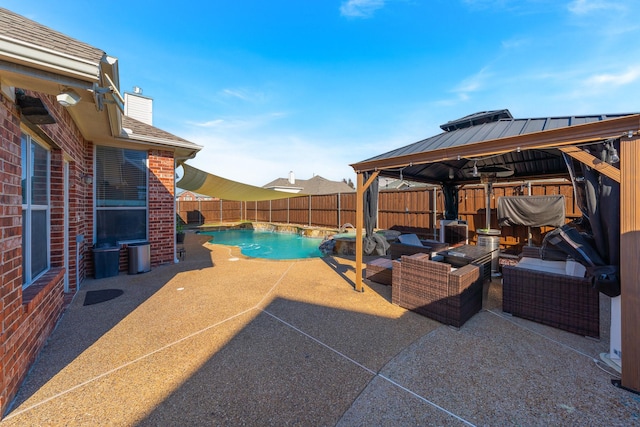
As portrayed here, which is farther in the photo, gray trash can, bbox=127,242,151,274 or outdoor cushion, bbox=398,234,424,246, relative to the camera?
outdoor cushion, bbox=398,234,424,246

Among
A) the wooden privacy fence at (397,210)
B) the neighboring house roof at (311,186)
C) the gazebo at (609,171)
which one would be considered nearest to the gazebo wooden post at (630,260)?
the gazebo at (609,171)

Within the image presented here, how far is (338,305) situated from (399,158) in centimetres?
258

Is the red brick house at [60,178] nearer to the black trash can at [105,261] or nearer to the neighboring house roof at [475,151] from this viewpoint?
the black trash can at [105,261]

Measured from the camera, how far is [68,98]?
7.08 feet

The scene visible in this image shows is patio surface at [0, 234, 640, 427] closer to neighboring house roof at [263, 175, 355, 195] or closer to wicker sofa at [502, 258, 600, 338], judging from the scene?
wicker sofa at [502, 258, 600, 338]

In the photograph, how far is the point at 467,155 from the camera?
3545mm

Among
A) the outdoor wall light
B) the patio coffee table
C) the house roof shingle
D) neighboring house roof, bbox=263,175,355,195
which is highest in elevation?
neighboring house roof, bbox=263,175,355,195

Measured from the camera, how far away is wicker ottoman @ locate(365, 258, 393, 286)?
5.05m

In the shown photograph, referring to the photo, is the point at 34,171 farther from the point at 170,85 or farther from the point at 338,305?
the point at 170,85

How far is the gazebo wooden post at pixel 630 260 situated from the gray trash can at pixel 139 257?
7.67 metres

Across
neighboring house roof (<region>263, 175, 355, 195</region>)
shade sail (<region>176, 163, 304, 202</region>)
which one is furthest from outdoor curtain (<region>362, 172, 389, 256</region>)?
neighboring house roof (<region>263, 175, 355, 195</region>)

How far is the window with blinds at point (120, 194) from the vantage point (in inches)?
230

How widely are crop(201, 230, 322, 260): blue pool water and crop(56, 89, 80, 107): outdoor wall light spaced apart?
9.37 metres

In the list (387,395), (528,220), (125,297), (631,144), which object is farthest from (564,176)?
(125,297)
